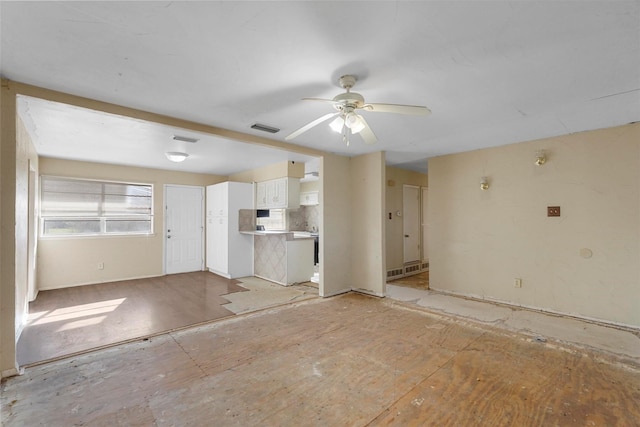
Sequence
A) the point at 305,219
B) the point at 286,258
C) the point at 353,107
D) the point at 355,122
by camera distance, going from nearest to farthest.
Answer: the point at 353,107 < the point at 355,122 < the point at 286,258 < the point at 305,219

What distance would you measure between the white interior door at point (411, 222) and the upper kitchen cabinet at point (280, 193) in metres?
2.38

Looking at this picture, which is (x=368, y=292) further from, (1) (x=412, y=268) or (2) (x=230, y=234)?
(2) (x=230, y=234)

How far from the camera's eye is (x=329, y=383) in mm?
2219

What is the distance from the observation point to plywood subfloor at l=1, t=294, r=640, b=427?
185cm

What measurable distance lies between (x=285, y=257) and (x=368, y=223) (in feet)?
5.68

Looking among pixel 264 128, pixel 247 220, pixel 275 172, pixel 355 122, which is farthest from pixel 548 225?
pixel 247 220

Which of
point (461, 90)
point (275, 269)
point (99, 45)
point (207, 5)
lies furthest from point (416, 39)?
point (275, 269)

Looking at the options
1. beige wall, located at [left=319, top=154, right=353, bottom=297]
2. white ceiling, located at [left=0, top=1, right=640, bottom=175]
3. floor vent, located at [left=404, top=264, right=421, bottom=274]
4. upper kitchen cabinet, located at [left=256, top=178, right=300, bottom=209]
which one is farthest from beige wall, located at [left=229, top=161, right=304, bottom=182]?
floor vent, located at [left=404, top=264, right=421, bottom=274]

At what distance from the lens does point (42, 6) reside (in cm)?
148

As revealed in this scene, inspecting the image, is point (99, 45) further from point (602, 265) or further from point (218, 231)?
point (602, 265)

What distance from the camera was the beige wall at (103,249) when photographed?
504 cm

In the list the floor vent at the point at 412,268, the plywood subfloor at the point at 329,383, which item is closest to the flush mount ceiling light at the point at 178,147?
the plywood subfloor at the point at 329,383

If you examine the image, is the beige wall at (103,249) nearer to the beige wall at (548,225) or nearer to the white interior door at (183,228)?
the white interior door at (183,228)

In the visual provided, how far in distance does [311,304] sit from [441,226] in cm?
263
